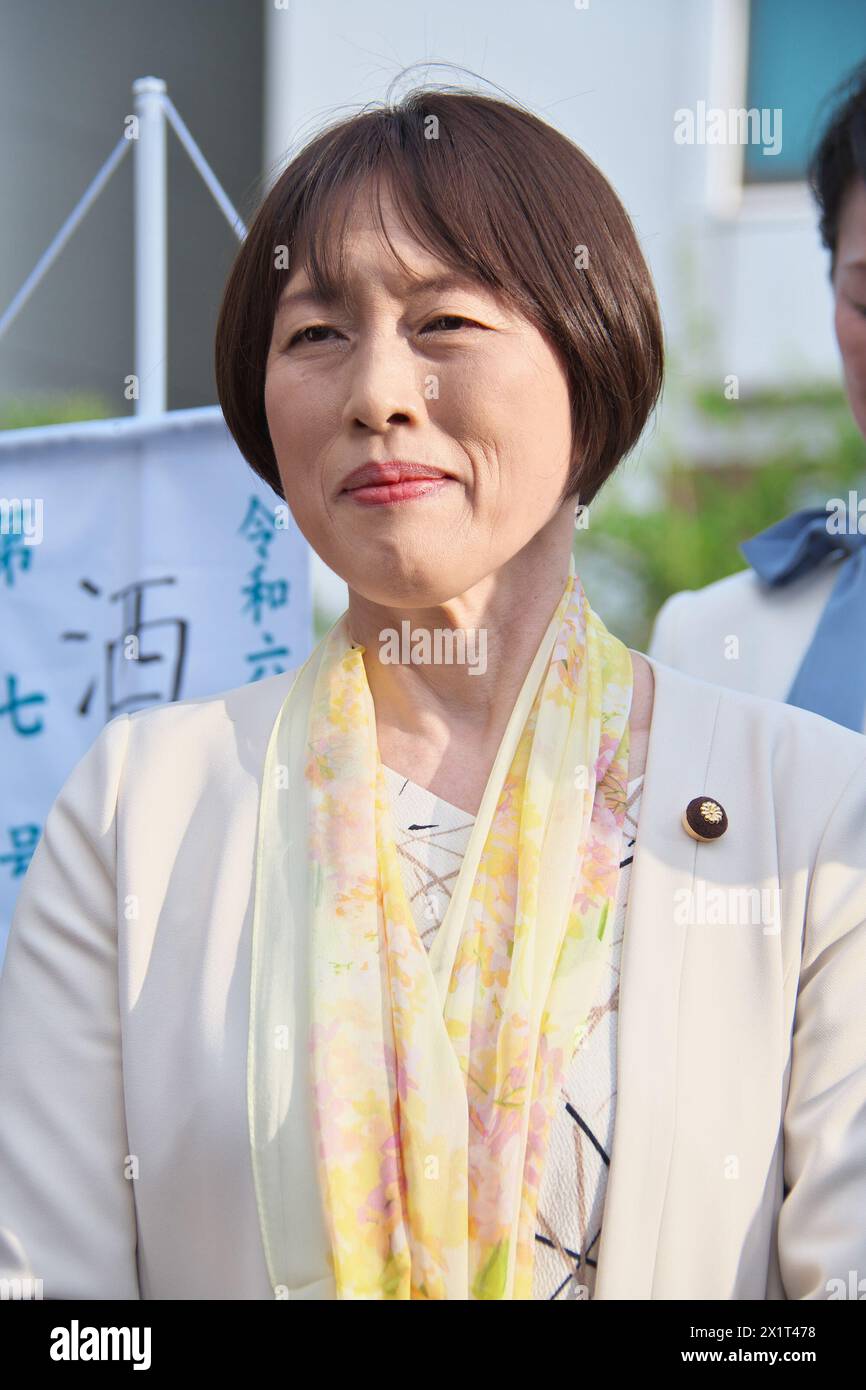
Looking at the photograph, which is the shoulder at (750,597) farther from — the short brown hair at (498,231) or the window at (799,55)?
the short brown hair at (498,231)

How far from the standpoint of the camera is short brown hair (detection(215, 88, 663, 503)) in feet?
5.32

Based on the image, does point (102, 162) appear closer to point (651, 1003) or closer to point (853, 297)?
point (853, 297)

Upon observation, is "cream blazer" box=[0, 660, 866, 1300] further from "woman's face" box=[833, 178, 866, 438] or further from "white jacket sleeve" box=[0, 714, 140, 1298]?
"woman's face" box=[833, 178, 866, 438]

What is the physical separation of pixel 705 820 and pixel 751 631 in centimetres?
102

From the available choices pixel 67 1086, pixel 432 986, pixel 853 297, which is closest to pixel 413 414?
pixel 432 986

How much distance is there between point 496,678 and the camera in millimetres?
1774

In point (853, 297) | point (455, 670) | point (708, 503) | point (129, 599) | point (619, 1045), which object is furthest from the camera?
point (708, 503)

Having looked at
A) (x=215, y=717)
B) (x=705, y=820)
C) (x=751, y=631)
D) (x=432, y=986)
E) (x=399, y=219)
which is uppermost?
(x=399, y=219)

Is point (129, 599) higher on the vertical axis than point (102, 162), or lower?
lower

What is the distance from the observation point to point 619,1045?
153cm

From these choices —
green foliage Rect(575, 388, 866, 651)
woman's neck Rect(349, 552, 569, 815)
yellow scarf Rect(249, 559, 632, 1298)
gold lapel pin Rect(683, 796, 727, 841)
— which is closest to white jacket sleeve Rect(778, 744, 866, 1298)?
gold lapel pin Rect(683, 796, 727, 841)

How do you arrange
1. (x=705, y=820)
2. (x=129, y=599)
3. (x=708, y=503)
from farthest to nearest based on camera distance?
(x=708, y=503), (x=129, y=599), (x=705, y=820)
